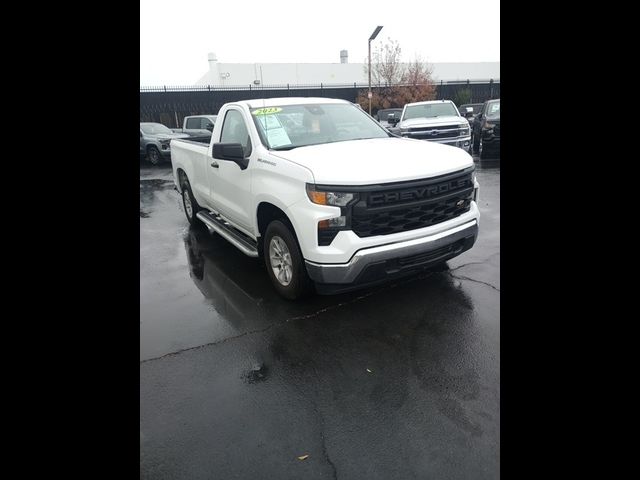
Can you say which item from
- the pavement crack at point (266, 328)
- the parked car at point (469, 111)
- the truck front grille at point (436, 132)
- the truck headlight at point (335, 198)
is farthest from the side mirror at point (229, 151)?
the parked car at point (469, 111)

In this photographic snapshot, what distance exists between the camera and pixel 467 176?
12.9 ft

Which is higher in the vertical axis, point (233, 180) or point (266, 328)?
point (233, 180)

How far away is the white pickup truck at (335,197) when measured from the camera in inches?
132

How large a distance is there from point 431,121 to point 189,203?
27.3 ft

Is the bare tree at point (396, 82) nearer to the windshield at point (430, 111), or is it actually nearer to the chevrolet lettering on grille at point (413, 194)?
the windshield at point (430, 111)

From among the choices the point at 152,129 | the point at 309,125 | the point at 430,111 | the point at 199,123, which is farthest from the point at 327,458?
the point at 152,129

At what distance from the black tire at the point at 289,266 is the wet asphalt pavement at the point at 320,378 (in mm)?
164

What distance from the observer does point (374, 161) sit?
360 cm

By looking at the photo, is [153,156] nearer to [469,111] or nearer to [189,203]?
[189,203]

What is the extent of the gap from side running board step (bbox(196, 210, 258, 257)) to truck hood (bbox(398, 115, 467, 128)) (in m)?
8.15
